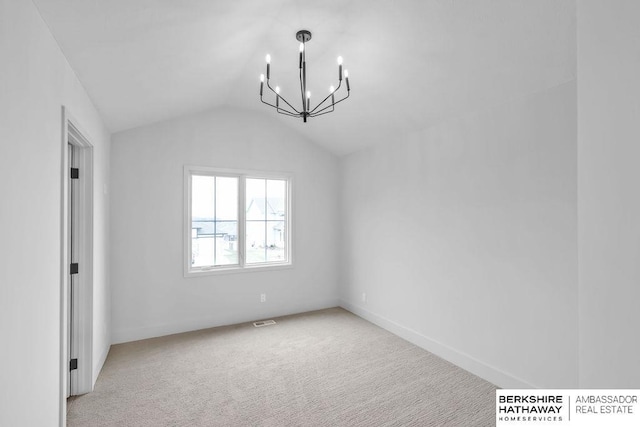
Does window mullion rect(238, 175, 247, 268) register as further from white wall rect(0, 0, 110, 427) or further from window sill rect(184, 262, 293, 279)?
white wall rect(0, 0, 110, 427)

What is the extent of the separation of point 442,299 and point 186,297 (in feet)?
10.2

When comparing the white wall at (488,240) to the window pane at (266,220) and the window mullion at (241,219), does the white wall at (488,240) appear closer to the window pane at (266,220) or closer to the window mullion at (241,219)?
the window pane at (266,220)

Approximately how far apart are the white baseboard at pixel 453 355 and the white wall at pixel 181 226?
3.64 ft

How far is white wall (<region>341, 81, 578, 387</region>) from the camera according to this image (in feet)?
7.77

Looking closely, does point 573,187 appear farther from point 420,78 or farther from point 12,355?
point 12,355

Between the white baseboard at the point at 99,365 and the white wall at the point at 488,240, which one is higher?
the white wall at the point at 488,240

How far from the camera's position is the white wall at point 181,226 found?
374 cm

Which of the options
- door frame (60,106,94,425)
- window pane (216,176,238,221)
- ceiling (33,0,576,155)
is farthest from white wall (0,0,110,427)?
window pane (216,176,238,221)

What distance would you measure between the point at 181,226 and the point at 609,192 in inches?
161

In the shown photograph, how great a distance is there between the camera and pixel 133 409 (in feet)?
8.01

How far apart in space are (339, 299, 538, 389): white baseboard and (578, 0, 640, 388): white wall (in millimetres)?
2080

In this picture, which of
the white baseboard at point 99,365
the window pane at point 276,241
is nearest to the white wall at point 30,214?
the white baseboard at point 99,365

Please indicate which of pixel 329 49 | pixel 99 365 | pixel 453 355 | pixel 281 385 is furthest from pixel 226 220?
pixel 453 355

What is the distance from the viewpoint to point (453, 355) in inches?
125
